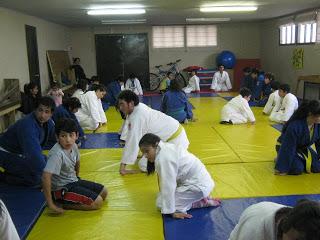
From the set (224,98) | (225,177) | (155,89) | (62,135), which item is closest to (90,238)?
(62,135)

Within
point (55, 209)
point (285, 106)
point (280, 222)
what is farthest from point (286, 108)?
point (280, 222)

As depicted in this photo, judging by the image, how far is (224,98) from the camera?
1182cm

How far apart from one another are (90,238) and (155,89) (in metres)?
12.5

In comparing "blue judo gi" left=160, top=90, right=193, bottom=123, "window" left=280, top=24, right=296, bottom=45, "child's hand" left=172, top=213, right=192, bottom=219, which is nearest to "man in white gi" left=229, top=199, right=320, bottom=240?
"child's hand" left=172, top=213, right=192, bottom=219

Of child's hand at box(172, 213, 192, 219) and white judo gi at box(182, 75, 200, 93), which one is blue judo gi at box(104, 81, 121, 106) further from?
child's hand at box(172, 213, 192, 219)

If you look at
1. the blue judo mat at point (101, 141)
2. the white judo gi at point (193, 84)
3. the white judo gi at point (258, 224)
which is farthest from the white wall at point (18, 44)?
the white judo gi at point (258, 224)

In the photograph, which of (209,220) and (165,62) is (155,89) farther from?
(209,220)

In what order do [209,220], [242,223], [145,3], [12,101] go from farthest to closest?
[145,3]
[12,101]
[209,220]
[242,223]

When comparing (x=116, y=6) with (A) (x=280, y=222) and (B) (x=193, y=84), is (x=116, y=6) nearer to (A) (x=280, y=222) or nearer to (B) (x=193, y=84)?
(B) (x=193, y=84)

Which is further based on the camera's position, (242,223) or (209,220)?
(209,220)

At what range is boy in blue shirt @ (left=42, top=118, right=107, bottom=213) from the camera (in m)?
3.42

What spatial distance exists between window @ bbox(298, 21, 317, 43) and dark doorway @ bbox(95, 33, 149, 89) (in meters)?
6.23

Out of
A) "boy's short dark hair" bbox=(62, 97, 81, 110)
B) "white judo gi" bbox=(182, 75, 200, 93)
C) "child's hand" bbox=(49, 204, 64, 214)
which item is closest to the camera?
"child's hand" bbox=(49, 204, 64, 214)

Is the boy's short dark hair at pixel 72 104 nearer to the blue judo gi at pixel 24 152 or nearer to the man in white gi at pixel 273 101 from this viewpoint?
the blue judo gi at pixel 24 152
